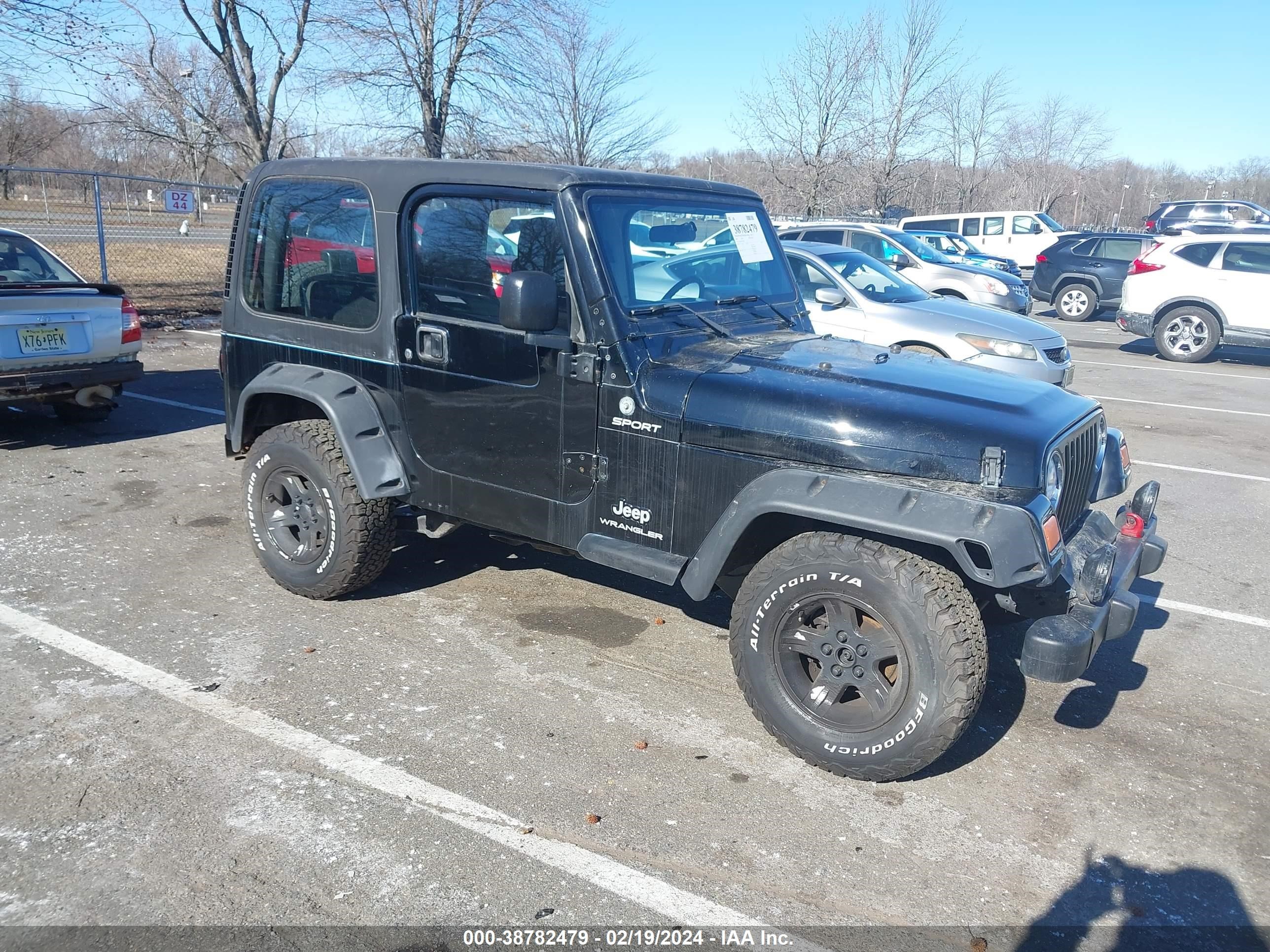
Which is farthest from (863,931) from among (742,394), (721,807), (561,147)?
(561,147)

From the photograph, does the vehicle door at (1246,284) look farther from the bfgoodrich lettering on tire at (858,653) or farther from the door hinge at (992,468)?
the bfgoodrich lettering on tire at (858,653)

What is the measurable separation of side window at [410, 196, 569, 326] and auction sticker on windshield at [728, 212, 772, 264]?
1.08 meters

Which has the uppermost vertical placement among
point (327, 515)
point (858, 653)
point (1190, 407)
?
point (327, 515)

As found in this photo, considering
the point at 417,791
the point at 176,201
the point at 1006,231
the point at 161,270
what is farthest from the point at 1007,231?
the point at 417,791

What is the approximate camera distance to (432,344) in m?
4.23

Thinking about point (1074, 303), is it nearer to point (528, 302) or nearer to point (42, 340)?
point (42, 340)

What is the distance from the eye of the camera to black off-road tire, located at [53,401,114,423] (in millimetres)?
8406

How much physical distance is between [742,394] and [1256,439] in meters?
7.93

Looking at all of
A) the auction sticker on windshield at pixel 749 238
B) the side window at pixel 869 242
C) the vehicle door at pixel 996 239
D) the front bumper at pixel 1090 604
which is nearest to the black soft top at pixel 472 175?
the auction sticker on windshield at pixel 749 238

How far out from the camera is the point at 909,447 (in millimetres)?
3320

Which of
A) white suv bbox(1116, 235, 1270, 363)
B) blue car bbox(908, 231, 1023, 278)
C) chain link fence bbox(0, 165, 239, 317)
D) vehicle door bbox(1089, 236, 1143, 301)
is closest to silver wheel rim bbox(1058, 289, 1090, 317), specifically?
vehicle door bbox(1089, 236, 1143, 301)

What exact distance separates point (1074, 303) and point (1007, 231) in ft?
19.0

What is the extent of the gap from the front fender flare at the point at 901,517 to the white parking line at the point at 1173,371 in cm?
1195

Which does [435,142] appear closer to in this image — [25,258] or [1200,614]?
[25,258]
